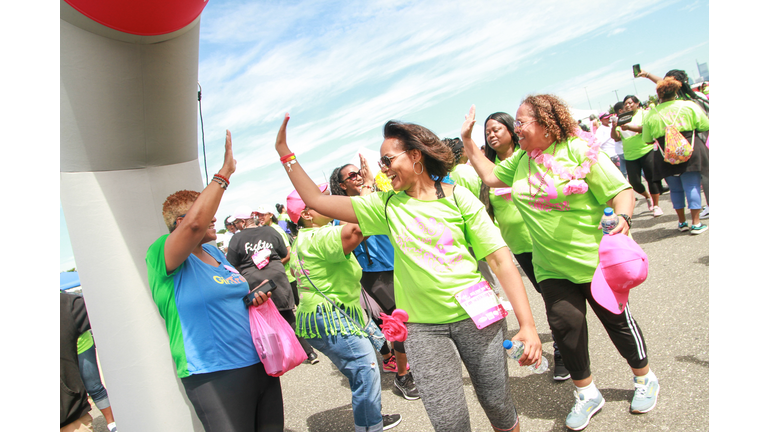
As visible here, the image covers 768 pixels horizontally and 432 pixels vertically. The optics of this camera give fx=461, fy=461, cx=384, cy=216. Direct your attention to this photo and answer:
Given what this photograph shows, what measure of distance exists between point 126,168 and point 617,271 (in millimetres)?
2675

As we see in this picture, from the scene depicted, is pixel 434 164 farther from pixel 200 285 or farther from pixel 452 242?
pixel 200 285

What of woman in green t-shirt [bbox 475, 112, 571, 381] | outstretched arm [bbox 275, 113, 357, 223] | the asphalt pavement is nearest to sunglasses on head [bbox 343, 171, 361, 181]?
woman in green t-shirt [bbox 475, 112, 571, 381]

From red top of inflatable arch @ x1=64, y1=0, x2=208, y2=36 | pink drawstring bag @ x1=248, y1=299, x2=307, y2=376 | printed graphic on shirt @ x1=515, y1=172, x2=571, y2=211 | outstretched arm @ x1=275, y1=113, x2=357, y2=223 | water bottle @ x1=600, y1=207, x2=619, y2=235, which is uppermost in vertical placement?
red top of inflatable arch @ x1=64, y1=0, x2=208, y2=36

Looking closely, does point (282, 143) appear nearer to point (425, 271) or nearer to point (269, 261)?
point (425, 271)

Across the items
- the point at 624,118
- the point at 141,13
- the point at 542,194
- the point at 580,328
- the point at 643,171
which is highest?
the point at 141,13

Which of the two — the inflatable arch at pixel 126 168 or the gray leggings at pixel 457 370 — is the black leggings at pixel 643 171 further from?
the inflatable arch at pixel 126 168

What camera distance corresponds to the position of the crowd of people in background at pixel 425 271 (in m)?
2.23

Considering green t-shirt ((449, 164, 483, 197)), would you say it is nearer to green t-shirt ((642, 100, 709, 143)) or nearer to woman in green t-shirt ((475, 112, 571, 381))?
woman in green t-shirt ((475, 112, 571, 381))

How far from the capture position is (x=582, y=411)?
2.87 meters

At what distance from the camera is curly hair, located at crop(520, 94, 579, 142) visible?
2928 millimetres

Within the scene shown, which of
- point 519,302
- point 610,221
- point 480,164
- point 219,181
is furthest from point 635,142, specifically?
point 219,181

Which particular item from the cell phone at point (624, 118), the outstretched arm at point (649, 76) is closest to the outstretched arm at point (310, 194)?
the outstretched arm at point (649, 76)

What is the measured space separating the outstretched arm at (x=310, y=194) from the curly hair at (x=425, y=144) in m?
0.43

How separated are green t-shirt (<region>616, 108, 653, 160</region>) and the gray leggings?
22.0 ft
